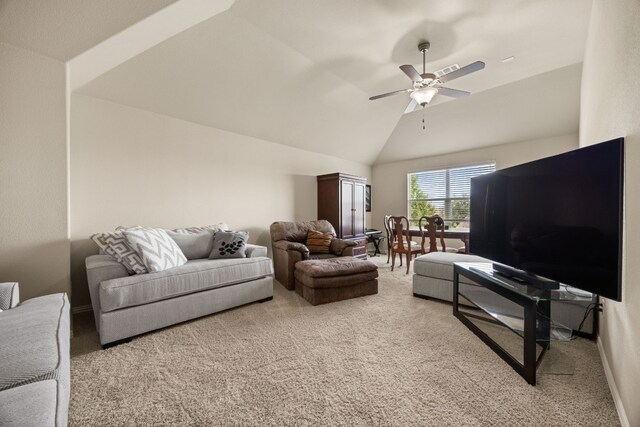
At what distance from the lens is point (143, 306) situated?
209 centimetres

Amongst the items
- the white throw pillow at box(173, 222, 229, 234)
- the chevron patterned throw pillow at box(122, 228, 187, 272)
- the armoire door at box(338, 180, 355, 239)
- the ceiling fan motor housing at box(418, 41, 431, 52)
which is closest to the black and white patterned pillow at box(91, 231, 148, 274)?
the chevron patterned throw pillow at box(122, 228, 187, 272)

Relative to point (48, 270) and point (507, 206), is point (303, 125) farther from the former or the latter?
point (48, 270)

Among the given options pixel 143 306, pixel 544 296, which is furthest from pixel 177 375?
pixel 544 296

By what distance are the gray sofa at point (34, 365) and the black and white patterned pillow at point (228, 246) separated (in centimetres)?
152

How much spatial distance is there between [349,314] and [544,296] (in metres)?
1.57

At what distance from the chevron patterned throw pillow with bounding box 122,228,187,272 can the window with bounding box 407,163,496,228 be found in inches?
206

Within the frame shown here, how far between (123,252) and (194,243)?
2.71 ft

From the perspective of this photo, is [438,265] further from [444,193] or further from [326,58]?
[444,193]

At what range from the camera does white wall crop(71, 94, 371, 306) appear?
2699mm

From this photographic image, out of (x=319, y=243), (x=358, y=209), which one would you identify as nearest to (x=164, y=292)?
(x=319, y=243)

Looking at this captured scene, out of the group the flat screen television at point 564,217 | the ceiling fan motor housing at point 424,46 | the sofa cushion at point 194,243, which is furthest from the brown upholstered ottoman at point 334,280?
the ceiling fan motor housing at point 424,46

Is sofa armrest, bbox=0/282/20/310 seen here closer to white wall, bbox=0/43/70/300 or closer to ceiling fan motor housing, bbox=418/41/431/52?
white wall, bbox=0/43/70/300

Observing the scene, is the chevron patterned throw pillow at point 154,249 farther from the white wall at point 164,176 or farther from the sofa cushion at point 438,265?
the sofa cushion at point 438,265

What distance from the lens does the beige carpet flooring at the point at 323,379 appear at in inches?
50.9
